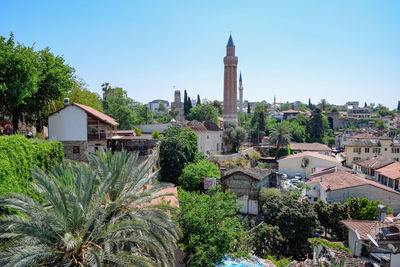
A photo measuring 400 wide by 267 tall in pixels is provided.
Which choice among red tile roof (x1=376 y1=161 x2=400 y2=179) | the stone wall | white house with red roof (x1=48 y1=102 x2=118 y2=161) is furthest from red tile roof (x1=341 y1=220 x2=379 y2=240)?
the stone wall

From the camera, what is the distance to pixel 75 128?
20.7m

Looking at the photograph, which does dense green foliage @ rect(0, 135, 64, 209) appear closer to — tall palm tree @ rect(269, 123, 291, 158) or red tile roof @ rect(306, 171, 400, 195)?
red tile roof @ rect(306, 171, 400, 195)

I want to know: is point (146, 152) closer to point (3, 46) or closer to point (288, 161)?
point (3, 46)

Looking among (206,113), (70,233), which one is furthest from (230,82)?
(70,233)

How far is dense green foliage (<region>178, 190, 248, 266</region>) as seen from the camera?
516 inches

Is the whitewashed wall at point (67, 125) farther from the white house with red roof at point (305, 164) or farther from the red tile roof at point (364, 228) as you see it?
the white house with red roof at point (305, 164)


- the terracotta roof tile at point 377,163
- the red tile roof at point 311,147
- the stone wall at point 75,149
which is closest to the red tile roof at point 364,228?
the stone wall at point 75,149

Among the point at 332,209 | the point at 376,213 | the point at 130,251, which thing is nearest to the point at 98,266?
the point at 130,251

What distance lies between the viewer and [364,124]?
310 feet

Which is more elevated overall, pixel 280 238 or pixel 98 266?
pixel 98 266

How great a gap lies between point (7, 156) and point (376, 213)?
71.4 ft

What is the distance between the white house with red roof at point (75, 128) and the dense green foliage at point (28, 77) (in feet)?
5.78

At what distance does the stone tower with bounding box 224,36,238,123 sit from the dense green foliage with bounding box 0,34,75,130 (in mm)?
38289

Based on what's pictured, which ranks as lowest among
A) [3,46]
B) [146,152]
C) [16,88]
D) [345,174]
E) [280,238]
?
[280,238]
